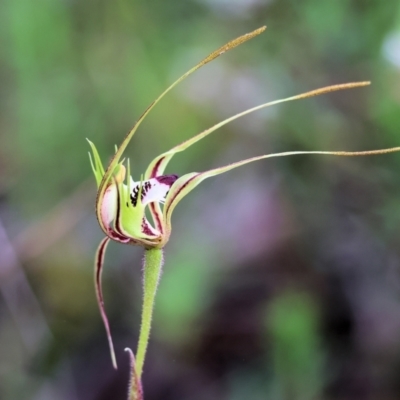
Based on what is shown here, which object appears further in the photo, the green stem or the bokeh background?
the bokeh background

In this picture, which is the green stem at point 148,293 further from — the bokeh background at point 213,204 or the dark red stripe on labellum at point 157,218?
the bokeh background at point 213,204

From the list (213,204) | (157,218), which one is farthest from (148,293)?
(213,204)

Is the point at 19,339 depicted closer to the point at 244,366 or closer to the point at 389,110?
the point at 244,366

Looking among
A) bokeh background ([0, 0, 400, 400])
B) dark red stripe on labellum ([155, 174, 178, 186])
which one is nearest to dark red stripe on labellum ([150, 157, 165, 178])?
dark red stripe on labellum ([155, 174, 178, 186])

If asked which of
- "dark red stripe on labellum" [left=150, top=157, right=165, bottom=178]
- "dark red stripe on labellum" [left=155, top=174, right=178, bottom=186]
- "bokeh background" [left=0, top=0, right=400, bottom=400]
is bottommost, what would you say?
"bokeh background" [left=0, top=0, right=400, bottom=400]

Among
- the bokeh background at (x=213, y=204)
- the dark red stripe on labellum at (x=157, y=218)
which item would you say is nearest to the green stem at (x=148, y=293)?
the dark red stripe on labellum at (x=157, y=218)

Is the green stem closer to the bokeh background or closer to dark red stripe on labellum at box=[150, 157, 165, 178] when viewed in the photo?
dark red stripe on labellum at box=[150, 157, 165, 178]

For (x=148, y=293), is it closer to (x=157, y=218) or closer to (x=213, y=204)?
(x=157, y=218)
